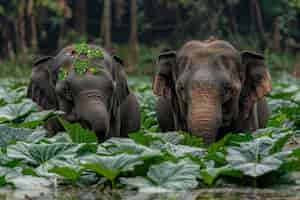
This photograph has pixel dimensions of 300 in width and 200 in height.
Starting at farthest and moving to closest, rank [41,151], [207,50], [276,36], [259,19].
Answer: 1. [276,36]
2. [259,19]
3. [207,50]
4. [41,151]

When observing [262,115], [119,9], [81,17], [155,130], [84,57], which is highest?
[84,57]

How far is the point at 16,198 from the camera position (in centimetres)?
481

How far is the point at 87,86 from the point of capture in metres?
7.64

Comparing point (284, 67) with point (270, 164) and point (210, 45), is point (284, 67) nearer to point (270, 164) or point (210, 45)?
point (210, 45)

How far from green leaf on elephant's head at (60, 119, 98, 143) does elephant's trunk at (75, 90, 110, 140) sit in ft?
2.78

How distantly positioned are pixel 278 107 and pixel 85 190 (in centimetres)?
667

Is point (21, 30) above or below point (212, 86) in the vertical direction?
below

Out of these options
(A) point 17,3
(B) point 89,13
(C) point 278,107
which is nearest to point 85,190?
(C) point 278,107

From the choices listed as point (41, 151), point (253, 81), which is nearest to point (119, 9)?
point (253, 81)

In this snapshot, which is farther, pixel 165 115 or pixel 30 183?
Result: pixel 165 115

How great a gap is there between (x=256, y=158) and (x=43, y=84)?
3510mm

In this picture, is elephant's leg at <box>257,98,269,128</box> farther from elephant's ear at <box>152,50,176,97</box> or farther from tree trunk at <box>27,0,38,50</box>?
tree trunk at <box>27,0,38,50</box>

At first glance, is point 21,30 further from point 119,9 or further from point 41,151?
point 41,151

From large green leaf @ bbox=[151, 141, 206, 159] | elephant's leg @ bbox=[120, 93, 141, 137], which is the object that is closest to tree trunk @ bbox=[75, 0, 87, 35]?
elephant's leg @ bbox=[120, 93, 141, 137]
